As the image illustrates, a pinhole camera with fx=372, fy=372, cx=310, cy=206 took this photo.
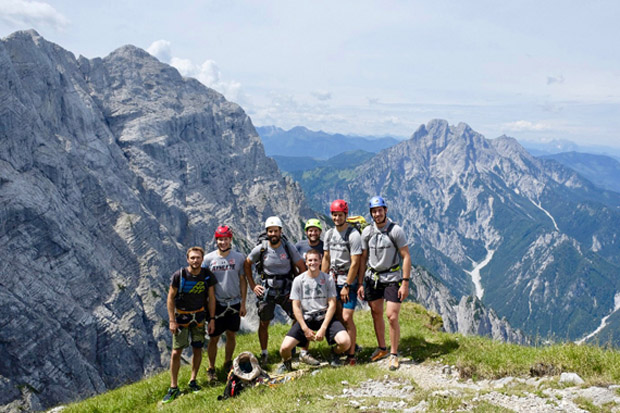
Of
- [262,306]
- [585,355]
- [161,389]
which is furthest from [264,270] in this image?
[585,355]

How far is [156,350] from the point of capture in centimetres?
15300

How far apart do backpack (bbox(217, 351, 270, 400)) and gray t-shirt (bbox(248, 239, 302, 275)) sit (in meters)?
2.70

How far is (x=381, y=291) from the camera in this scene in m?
11.9

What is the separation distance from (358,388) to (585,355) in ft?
18.3

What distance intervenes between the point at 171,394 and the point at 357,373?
5710 mm

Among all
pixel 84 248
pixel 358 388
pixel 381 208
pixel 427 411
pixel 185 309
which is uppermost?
pixel 381 208

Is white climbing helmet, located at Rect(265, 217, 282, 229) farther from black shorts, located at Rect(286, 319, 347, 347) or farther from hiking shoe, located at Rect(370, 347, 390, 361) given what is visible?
hiking shoe, located at Rect(370, 347, 390, 361)

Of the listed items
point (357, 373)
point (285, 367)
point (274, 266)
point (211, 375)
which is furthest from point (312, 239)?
point (211, 375)

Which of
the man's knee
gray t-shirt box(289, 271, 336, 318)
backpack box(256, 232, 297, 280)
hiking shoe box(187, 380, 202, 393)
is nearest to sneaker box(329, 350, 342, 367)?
the man's knee

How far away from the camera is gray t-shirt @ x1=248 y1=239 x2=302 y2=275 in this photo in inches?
478

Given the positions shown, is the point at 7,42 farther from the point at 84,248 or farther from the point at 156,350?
the point at 156,350

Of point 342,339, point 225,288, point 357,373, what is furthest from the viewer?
point 225,288

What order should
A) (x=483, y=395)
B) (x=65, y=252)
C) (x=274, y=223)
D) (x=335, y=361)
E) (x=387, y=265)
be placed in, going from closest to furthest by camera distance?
(x=483, y=395) → (x=387, y=265) → (x=274, y=223) → (x=335, y=361) → (x=65, y=252)

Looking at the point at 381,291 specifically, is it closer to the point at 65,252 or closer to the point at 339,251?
the point at 339,251
